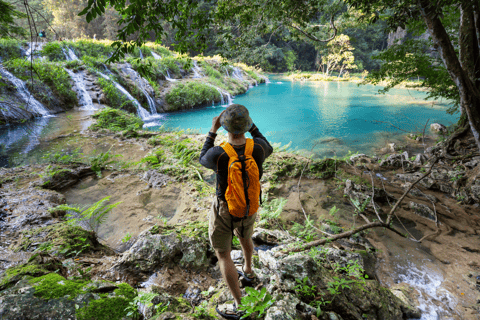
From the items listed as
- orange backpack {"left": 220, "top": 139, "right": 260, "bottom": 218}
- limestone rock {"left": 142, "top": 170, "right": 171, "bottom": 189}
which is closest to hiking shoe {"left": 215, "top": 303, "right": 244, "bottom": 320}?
orange backpack {"left": 220, "top": 139, "right": 260, "bottom": 218}

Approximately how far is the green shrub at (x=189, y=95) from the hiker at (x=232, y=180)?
14.4m

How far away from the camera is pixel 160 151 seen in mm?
6406

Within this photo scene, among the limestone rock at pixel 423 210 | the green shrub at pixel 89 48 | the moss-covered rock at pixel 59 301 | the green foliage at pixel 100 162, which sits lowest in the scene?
the limestone rock at pixel 423 210

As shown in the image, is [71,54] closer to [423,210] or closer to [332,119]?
[332,119]

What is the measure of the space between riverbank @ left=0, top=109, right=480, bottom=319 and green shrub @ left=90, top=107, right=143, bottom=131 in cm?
230

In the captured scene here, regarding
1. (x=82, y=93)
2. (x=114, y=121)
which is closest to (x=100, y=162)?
(x=114, y=121)

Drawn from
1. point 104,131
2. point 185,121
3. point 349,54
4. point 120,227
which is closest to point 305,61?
point 349,54

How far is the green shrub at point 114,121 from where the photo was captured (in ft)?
28.3

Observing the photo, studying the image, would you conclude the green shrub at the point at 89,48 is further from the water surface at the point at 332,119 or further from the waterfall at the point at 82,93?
the water surface at the point at 332,119

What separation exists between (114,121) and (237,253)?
28.7 feet

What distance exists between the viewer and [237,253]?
288 cm

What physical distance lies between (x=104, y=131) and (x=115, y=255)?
6.85m

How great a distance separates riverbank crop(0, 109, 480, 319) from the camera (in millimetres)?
2154

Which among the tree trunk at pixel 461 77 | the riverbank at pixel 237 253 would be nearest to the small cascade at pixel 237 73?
the riverbank at pixel 237 253
